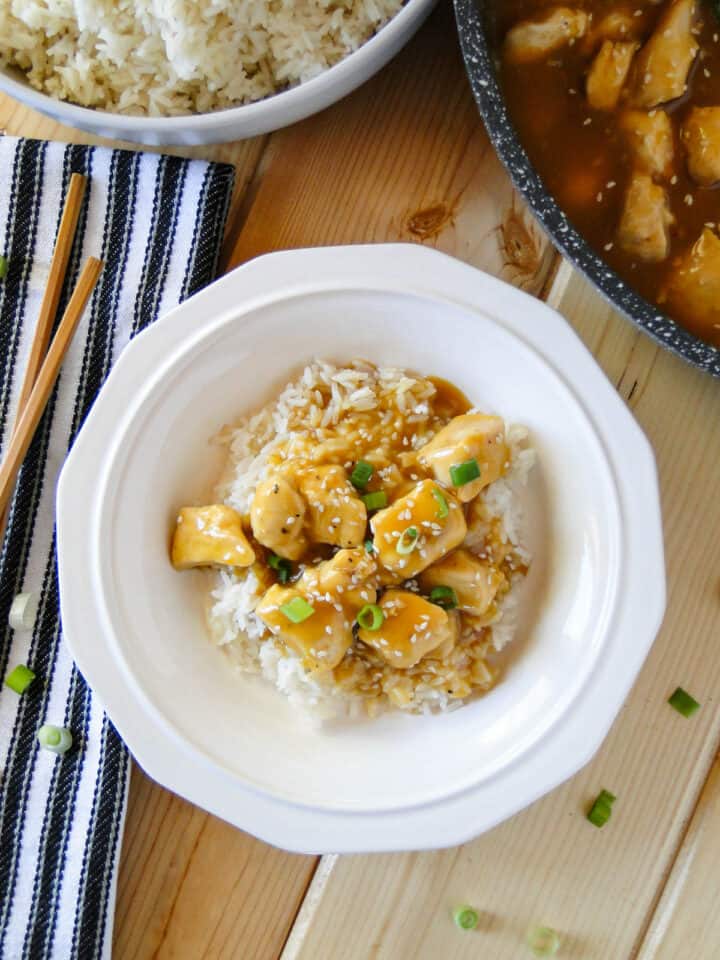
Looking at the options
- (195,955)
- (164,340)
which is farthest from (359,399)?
(195,955)

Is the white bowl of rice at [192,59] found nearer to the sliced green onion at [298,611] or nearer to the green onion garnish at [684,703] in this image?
the sliced green onion at [298,611]

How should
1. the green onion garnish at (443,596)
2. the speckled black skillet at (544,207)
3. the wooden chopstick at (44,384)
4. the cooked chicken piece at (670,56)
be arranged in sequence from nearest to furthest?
1. the speckled black skillet at (544,207)
2. the cooked chicken piece at (670,56)
3. the green onion garnish at (443,596)
4. the wooden chopstick at (44,384)

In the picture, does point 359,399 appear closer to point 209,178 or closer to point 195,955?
point 209,178

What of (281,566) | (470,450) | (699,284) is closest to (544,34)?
(699,284)

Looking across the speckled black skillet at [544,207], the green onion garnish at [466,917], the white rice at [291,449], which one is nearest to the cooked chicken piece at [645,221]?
the speckled black skillet at [544,207]

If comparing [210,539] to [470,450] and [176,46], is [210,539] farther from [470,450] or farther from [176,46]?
[176,46]

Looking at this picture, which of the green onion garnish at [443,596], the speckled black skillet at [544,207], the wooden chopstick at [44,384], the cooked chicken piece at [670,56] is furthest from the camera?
the wooden chopstick at [44,384]

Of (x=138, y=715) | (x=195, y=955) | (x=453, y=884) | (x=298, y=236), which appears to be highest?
(x=298, y=236)
